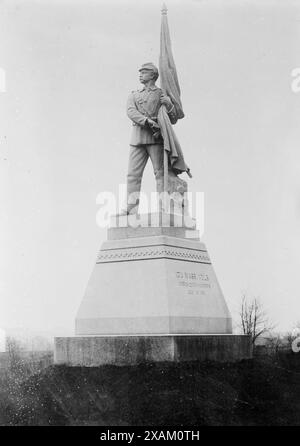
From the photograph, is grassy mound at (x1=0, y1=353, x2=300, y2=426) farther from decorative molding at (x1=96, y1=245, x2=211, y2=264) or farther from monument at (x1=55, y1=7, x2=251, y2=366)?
decorative molding at (x1=96, y1=245, x2=211, y2=264)

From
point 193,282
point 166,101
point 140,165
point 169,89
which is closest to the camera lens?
point 193,282

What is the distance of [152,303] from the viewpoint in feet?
52.1

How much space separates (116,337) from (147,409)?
6.60ft

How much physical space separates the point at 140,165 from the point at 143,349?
4.33 meters

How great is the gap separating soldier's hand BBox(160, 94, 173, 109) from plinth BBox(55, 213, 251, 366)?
2316mm

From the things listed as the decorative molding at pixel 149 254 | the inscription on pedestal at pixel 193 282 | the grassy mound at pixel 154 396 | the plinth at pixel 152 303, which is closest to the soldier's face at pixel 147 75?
the plinth at pixel 152 303

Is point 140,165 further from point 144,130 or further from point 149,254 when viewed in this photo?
point 149,254

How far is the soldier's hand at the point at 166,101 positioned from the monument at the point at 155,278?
0.7 inches

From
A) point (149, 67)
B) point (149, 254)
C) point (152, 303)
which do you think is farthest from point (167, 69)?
point (152, 303)

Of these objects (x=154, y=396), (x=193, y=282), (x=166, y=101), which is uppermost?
(x=166, y=101)

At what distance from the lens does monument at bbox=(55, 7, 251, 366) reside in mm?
15500

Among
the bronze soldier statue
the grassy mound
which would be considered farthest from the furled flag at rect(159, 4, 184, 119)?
the grassy mound

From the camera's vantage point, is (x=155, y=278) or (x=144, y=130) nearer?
(x=155, y=278)

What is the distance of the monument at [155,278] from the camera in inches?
610
